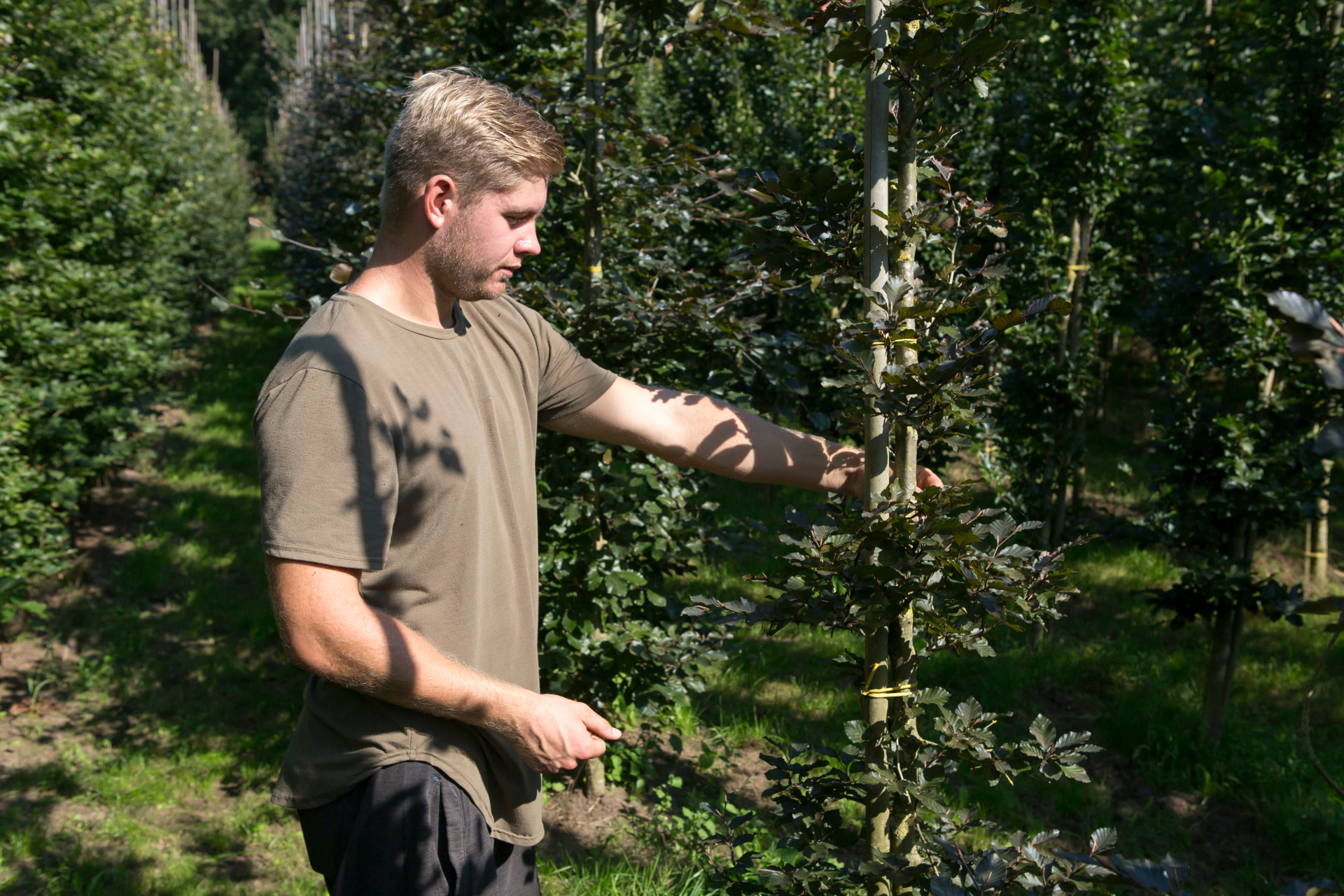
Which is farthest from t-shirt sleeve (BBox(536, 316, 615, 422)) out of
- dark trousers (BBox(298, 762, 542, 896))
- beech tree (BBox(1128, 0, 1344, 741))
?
beech tree (BBox(1128, 0, 1344, 741))

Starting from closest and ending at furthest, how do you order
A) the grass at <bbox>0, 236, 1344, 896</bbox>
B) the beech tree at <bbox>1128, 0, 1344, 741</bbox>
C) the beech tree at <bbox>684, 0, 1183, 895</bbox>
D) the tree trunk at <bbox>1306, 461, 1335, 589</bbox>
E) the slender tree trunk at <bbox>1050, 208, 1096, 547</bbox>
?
the beech tree at <bbox>684, 0, 1183, 895</bbox>, the grass at <bbox>0, 236, 1344, 896</bbox>, the beech tree at <bbox>1128, 0, 1344, 741</bbox>, the slender tree trunk at <bbox>1050, 208, 1096, 547</bbox>, the tree trunk at <bbox>1306, 461, 1335, 589</bbox>

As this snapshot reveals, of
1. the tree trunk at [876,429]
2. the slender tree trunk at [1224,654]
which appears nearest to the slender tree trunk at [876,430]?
the tree trunk at [876,429]

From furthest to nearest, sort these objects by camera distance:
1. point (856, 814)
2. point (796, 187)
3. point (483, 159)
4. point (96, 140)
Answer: point (96, 140) < point (856, 814) < point (796, 187) < point (483, 159)

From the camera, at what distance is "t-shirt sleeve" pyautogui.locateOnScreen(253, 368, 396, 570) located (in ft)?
4.99

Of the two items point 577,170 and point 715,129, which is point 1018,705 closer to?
point 577,170

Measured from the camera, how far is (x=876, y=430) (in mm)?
1812

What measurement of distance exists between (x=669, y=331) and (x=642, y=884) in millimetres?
1884

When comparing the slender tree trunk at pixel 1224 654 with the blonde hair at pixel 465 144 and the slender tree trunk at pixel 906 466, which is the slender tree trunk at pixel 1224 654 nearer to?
the slender tree trunk at pixel 906 466

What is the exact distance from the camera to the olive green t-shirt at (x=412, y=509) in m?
1.55

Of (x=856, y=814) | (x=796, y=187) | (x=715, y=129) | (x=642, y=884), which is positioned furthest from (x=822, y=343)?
(x=715, y=129)

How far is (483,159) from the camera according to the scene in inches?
68.6

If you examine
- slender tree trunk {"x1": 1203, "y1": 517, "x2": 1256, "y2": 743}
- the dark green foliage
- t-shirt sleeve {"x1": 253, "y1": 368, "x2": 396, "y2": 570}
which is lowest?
slender tree trunk {"x1": 1203, "y1": 517, "x2": 1256, "y2": 743}

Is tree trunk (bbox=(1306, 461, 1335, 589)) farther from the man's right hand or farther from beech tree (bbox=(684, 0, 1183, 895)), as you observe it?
the man's right hand

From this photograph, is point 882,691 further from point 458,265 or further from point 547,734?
point 458,265
